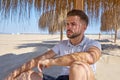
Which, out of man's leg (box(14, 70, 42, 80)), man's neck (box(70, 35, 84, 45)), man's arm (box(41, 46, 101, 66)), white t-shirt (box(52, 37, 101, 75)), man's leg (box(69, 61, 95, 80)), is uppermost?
man's neck (box(70, 35, 84, 45))

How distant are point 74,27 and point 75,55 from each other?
0.27 m

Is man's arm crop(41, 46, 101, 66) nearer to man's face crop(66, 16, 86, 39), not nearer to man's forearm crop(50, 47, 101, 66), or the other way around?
man's forearm crop(50, 47, 101, 66)

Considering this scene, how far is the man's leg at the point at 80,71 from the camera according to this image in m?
1.88

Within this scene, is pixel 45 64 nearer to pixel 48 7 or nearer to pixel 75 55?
Answer: pixel 75 55

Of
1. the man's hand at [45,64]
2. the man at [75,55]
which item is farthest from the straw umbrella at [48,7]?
the man's hand at [45,64]

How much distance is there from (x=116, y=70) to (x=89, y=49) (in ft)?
13.1

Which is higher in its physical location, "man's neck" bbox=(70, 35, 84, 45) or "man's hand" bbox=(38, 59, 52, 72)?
"man's neck" bbox=(70, 35, 84, 45)

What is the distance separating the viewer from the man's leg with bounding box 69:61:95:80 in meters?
1.88

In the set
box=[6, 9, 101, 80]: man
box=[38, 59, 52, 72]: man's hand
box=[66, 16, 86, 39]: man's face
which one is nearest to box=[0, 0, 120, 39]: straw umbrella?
box=[6, 9, 101, 80]: man

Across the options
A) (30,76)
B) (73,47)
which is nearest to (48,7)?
(73,47)

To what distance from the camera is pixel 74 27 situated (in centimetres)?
220

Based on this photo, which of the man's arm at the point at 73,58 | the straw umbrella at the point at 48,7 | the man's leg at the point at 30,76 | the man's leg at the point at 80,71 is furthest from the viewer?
the straw umbrella at the point at 48,7

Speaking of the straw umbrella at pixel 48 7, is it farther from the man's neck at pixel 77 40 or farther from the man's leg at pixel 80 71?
the man's leg at pixel 80 71

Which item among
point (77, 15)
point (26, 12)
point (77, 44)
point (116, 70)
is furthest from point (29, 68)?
point (116, 70)
